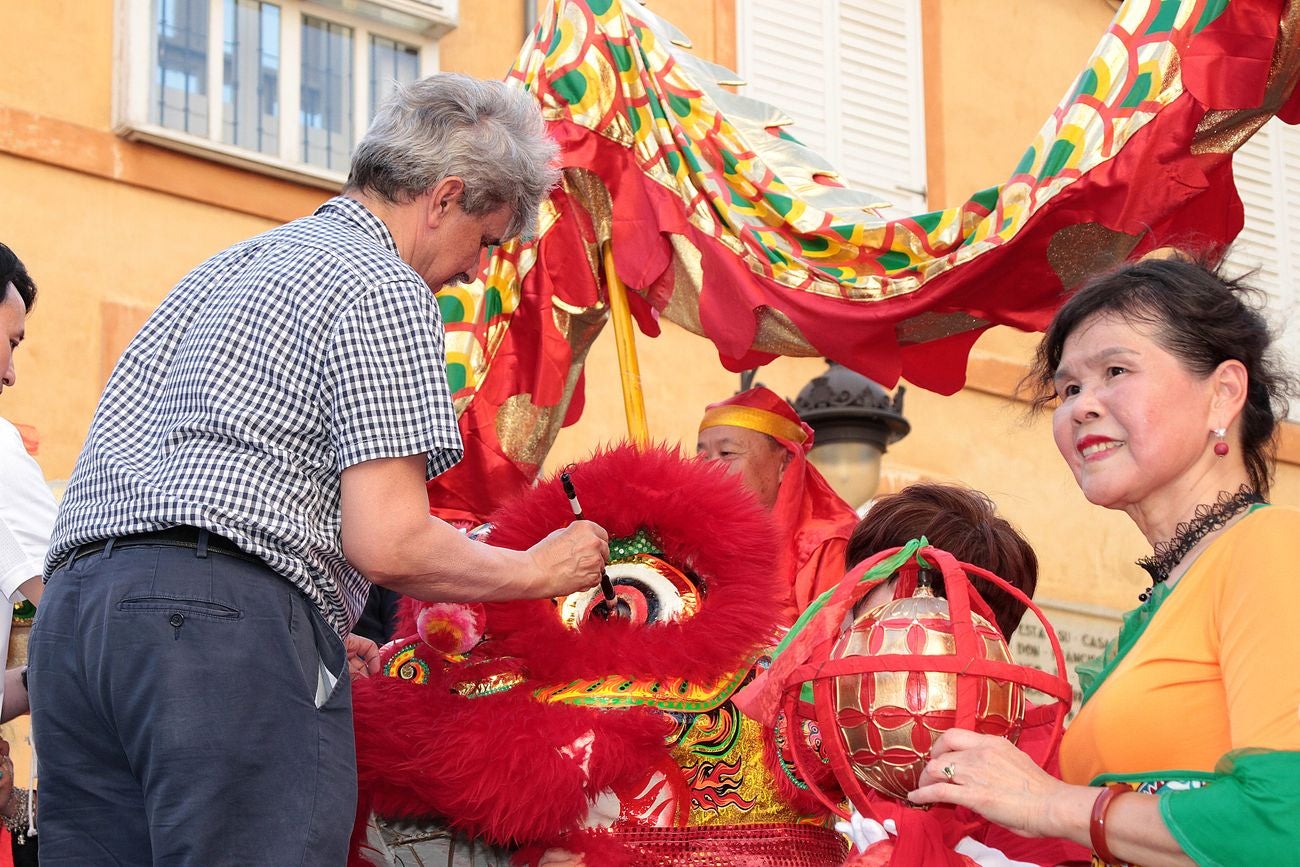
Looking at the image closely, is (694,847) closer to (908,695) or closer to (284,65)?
(908,695)

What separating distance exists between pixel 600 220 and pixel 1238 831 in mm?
2367

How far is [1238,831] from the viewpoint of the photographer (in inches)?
74.0

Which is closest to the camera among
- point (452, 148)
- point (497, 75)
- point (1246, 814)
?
point (1246, 814)

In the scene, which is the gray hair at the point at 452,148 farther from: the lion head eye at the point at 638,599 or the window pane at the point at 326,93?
the window pane at the point at 326,93

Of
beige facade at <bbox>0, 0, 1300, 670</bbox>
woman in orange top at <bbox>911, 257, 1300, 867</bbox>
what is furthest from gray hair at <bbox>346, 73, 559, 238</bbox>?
beige facade at <bbox>0, 0, 1300, 670</bbox>

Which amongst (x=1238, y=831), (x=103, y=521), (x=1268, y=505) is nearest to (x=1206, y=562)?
(x=1268, y=505)

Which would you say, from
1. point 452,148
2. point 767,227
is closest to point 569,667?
point 452,148

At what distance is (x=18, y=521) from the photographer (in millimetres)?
3297

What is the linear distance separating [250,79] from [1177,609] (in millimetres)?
6147

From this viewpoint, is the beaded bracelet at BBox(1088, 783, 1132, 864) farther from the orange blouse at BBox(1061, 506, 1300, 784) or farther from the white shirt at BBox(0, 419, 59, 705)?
the white shirt at BBox(0, 419, 59, 705)

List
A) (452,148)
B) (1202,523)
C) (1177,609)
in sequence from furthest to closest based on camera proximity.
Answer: (452,148) < (1202,523) < (1177,609)

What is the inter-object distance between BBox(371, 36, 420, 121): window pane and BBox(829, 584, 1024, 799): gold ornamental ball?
611 centimetres

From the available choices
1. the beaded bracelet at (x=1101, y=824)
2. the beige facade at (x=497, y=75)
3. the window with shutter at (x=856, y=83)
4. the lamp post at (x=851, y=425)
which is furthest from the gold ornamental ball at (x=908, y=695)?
the window with shutter at (x=856, y=83)

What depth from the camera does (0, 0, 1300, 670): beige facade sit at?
6977 mm
